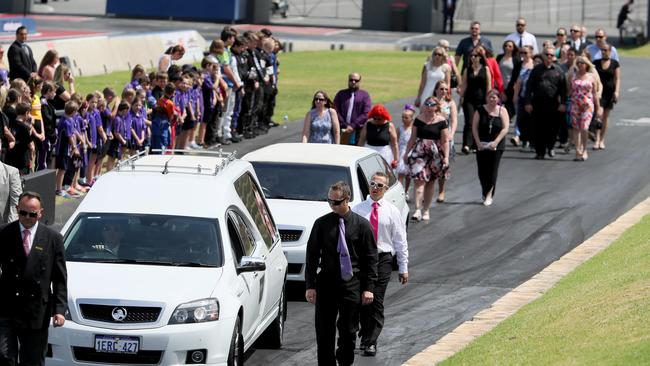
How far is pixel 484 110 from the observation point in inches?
906

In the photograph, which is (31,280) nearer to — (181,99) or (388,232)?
(388,232)

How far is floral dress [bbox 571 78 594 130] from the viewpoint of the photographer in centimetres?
2728

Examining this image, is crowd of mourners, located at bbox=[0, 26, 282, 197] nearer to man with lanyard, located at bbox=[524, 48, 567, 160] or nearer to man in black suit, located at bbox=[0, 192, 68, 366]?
man with lanyard, located at bbox=[524, 48, 567, 160]

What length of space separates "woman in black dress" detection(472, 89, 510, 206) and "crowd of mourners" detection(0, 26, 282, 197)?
16.0 ft

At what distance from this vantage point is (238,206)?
13.5m

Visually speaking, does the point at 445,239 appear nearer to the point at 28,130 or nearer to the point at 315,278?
the point at 28,130

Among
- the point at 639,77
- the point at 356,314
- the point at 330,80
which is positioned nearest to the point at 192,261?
the point at 356,314

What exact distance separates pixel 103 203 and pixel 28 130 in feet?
22.8

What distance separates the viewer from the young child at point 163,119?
23484 millimetres

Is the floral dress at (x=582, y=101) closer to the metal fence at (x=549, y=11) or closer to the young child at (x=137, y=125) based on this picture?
the young child at (x=137, y=125)

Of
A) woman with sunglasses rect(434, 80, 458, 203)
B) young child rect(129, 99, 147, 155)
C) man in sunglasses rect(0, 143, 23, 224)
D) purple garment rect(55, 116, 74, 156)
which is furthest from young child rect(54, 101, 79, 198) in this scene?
man in sunglasses rect(0, 143, 23, 224)

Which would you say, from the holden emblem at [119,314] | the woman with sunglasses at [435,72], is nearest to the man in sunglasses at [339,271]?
the holden emblem at [119,314]

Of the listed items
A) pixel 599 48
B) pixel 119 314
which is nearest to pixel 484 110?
pixel 599 48

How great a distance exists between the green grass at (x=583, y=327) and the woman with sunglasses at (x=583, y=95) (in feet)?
36.3
